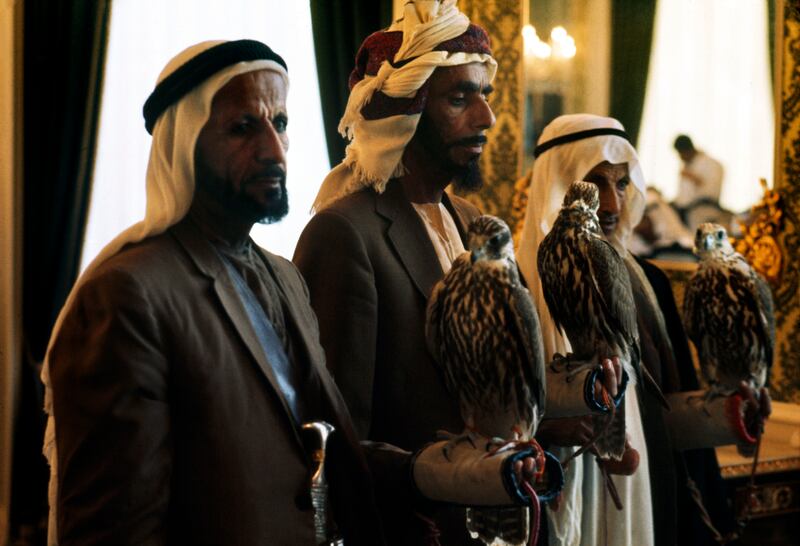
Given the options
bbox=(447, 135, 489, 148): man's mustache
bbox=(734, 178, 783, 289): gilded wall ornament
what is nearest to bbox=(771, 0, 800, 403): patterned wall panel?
bbox=(734, 178, 783, 289): gilded wall ornament

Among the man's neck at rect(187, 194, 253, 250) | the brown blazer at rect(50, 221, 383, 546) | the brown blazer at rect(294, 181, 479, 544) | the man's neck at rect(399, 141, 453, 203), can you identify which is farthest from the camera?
the man's neck at rect(399, 141, 453, 203)

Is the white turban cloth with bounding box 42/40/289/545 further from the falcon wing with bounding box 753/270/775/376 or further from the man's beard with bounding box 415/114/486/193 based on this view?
the falcon wing with bounding box 753/270/775/376

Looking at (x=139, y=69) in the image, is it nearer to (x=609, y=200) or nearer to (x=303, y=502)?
(x=609, y=200)

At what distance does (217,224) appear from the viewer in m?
1.83

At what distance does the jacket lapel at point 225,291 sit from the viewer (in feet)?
5.61

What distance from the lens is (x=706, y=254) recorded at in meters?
2.41

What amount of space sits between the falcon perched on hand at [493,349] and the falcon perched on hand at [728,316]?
697mm

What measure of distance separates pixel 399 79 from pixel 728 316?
0.88m

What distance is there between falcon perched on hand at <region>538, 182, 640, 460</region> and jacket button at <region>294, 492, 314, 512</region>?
0.63 m

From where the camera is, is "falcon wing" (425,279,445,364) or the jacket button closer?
the jacket button

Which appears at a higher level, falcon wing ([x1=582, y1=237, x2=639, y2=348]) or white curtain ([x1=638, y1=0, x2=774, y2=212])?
white curtain ([x1=638, y1=0, x2=774, y2=212])

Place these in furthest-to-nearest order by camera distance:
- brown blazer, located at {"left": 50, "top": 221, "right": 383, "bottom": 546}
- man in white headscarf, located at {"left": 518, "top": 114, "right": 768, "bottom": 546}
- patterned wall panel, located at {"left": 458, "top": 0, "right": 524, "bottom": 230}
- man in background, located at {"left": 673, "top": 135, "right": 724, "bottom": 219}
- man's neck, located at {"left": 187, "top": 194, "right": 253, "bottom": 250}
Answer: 1. patterned wall panel, located at {"left": 458, "top": 0, "right": 524, "bottom": 230}
2. man in background, located at {"left": 673, "top": 135, "right": 724, "bottom": 219}
3. man in white headscarf, located at {"left": 518, "top": 114, "right": 768, "bottom": 546}
4. man's neck, located at {"left": 187, "top": 194, "right": 253, "bottom": 250}
5. brown blazer, located at {"left": 50, "top": 221, "right": 383, "bottom": 546}

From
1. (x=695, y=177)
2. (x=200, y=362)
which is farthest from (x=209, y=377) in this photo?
(x=695, y=177)

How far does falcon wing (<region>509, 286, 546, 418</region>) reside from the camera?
5.84 ft
